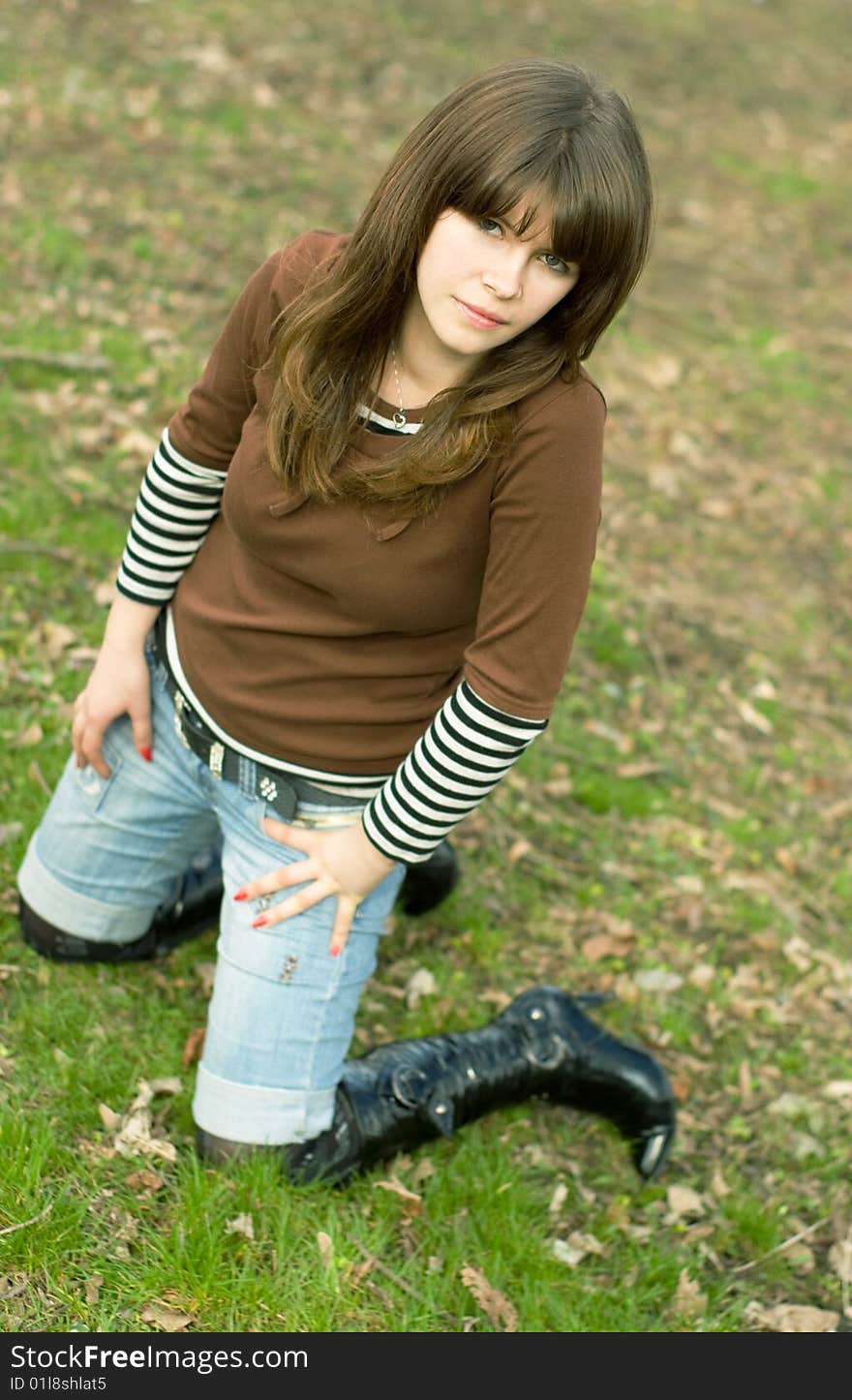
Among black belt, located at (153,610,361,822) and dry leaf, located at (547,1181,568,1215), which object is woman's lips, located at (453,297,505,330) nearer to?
black belt, located at (153,610,361,822)

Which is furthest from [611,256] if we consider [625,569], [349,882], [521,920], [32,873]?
[625,569]

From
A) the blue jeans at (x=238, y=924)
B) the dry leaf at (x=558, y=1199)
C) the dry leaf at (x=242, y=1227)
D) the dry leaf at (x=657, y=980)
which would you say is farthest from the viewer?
the dry leaf at (x=657, y=980)

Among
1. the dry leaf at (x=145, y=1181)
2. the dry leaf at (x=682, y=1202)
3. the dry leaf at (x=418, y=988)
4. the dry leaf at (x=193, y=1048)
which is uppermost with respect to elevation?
the dry leaf at (x=145, y=1181)

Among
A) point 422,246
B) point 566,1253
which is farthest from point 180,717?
point 566,1253

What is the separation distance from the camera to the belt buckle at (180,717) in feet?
10.5

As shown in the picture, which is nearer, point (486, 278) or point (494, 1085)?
point (486, 278)

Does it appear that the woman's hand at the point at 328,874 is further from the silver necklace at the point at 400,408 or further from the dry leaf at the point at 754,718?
the dry leaf at the point at 754,718

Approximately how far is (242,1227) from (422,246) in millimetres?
2094

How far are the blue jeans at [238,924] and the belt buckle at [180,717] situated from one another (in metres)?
0.04

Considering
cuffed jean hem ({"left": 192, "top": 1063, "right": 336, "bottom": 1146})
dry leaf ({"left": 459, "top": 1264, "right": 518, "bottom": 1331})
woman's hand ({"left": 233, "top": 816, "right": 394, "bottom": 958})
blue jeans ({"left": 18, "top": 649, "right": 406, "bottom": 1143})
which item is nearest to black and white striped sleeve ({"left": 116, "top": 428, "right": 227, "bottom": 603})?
blue jeans ({"left": 18, "top": 649, "right": 406, "bottom": 1143})

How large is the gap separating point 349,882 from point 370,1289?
2.92 ft

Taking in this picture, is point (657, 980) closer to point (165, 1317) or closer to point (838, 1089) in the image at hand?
point (838, 1089)

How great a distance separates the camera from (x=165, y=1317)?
2.71m

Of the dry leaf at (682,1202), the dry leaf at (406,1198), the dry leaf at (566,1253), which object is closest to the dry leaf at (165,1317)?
the dry leaf at (406,1198)
